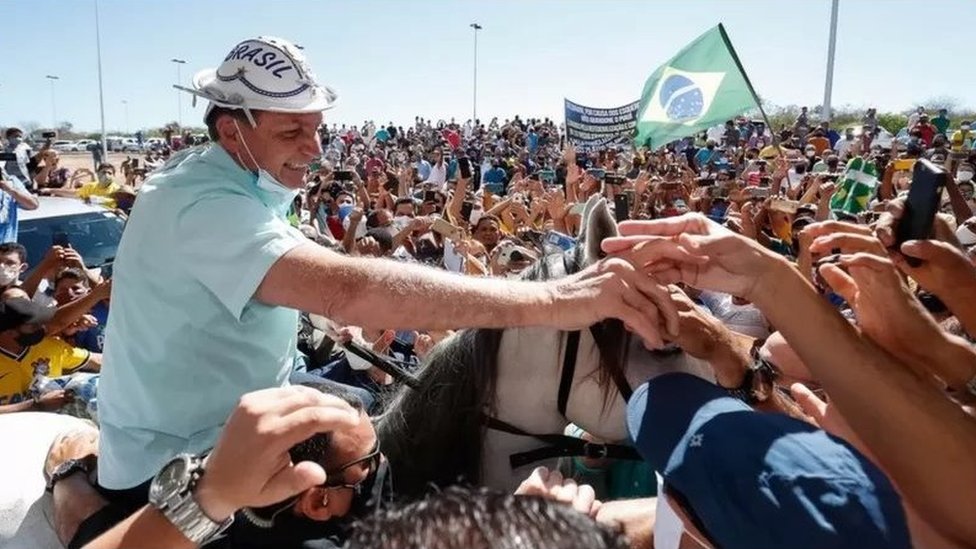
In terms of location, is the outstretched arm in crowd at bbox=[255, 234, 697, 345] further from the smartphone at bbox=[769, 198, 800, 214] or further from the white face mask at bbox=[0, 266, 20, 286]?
the smartphone at bbox=[769, 198, 800, 214]

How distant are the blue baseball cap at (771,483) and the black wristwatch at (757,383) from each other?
0.73 m

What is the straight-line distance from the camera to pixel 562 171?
16312 mm

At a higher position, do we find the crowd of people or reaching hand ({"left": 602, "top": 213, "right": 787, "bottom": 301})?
reaching hand ({"left": 602, "top": 213, "right": 787, "bottom": 301})

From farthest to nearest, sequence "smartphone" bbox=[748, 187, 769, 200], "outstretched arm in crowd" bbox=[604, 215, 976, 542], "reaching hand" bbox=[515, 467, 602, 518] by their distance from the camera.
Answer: "smartphone" bbox=[748, 187, 769, 200]
"reaching hand" bbox=[515, 467, 602, 518]
"outstretched arm in crowd" bbox=[604, 215, 976, 542]

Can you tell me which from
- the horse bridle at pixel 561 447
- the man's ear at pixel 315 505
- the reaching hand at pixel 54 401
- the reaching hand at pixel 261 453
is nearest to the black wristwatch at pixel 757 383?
the horse bridle at pixel 561 447

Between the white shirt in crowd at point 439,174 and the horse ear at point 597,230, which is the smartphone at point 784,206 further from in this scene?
the white shirt in crowd at point 439,174

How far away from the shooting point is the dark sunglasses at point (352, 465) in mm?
1828

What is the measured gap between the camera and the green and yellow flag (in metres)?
8.09

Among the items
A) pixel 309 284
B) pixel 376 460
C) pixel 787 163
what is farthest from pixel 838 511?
pixel 787 163

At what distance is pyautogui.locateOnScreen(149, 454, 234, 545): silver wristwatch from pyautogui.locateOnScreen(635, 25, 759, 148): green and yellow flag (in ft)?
24.4

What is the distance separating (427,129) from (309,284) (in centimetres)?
3508

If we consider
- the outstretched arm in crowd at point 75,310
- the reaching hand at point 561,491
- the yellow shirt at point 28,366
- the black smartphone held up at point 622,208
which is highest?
the black smartphone held up at point 622,208

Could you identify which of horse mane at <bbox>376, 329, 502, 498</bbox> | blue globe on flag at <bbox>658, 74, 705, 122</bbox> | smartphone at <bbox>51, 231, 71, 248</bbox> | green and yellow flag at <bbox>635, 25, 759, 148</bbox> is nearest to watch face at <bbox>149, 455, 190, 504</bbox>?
horse mane at <bbox>376, 329, 502, 498</bbox>

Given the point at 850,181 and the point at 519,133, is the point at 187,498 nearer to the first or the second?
the point at 850,181
